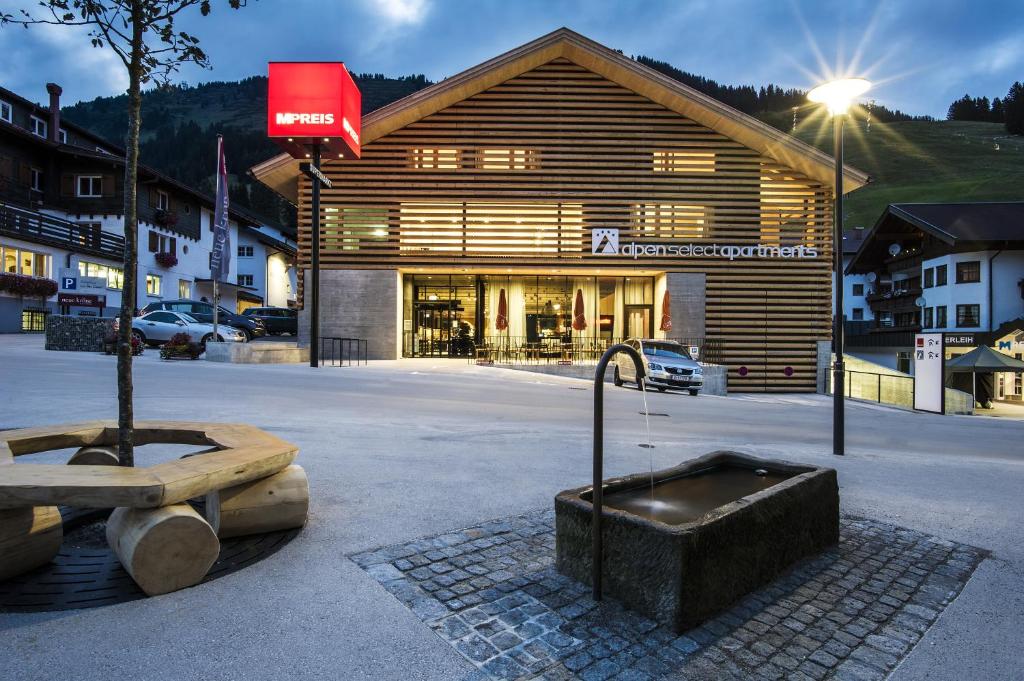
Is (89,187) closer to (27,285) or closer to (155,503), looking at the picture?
(27,285)

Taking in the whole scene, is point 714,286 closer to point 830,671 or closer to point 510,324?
point 510,324

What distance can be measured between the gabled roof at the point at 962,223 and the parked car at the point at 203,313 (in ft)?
129

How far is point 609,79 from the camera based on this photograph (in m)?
21.7

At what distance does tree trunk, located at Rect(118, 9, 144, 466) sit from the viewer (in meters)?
3.60

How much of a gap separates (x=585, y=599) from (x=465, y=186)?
65.5 feet

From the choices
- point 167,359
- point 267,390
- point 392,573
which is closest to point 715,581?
point 392,573

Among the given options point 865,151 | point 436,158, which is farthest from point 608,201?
point 865,151

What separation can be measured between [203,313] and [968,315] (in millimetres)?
42370

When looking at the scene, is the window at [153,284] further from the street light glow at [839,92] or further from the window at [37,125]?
the street light glow at [839,92]

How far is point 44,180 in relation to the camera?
105 feet

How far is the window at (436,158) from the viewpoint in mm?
21312

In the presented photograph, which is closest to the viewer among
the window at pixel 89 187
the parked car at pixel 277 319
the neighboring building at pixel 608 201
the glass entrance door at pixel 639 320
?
the neighboring building at pixel 608 201

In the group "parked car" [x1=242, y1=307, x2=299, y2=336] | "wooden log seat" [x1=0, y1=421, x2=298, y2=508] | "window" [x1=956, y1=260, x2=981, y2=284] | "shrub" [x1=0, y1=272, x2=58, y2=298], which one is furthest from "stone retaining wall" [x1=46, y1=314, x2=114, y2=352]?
"window" [x1=956, y1=260, x2=981, y2=284]

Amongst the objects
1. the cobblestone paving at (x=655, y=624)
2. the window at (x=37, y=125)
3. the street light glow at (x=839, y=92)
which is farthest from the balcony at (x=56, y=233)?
the cobblestone paving at (x=655, y=624)
